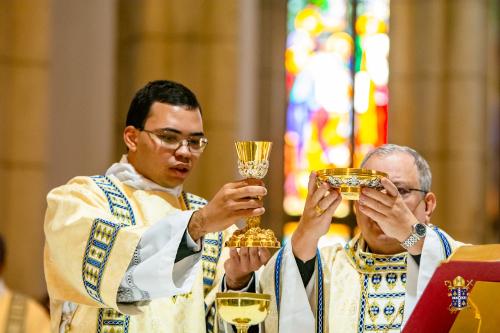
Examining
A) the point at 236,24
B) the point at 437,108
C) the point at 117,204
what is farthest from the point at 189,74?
the point at 117,204

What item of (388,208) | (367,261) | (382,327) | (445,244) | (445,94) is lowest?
(382,327)

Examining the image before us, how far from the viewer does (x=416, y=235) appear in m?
4.19

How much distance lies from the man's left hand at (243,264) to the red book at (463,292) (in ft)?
2.60

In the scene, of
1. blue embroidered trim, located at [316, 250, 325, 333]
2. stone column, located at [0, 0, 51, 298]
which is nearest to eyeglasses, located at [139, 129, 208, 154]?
blue embroidered trim, located at [316, 250, 325, 333]

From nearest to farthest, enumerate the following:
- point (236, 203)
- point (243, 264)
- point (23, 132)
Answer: point (236, 203), point (243, 264), point (23, 132)

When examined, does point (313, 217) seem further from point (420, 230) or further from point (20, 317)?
point (20, 317)

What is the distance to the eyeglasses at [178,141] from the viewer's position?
467 cm

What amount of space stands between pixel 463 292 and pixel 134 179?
171cm

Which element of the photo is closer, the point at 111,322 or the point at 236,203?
the point at 236,203

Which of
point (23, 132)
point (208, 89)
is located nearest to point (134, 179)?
point (23, 132)

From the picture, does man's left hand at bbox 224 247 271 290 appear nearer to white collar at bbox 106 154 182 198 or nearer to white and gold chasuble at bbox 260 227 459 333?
white and gold chasuble at bbox 260 227 459 333

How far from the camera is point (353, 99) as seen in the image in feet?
44.4

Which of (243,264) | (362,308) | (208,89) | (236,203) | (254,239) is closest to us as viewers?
(236,203)

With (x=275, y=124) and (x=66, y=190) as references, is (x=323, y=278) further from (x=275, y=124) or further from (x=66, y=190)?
(x=275, y=124)
